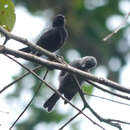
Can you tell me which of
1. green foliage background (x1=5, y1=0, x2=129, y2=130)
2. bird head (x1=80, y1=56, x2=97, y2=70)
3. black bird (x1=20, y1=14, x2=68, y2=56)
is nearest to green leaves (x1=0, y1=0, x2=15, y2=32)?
bird head (x1=80, y1=56, x2=97, y2=70)

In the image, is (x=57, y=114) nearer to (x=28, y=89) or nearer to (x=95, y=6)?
(x=28, y=89)

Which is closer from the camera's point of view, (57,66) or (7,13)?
(57,66)

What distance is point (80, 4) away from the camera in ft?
42.3

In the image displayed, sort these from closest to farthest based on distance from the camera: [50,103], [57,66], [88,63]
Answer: [57,66] < [88,63] < [50,103]

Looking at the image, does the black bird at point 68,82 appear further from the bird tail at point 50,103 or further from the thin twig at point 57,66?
the thin twig at point 57,66

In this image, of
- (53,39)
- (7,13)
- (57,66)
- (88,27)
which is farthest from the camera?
(88,27)

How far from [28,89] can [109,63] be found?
240cm

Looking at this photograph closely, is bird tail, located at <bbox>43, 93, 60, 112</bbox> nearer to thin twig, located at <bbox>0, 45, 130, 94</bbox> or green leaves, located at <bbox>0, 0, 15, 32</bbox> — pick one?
green leaves, located at <bbox>0, 0, 15, 32</bbox>

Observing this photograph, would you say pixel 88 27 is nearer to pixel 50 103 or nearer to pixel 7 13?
pixel 50 103

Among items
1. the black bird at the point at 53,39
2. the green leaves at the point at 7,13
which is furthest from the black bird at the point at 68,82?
the green leaves at the point at 7,13

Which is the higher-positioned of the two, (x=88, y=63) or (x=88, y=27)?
(x=88, y=63)

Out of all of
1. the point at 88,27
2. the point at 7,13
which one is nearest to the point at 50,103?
the point at 7,13

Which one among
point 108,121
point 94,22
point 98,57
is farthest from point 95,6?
point 108,121

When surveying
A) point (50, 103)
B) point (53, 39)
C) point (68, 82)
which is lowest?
point (50, 103)
